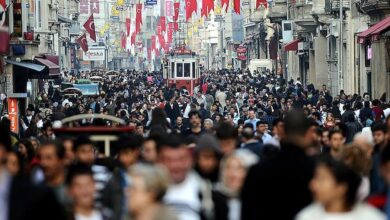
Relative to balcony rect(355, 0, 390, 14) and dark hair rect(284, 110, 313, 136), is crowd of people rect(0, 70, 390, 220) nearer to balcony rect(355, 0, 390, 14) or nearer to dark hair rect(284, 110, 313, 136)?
dark hair rect(284, 110, 313, 136)

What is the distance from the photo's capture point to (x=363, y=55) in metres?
50.9

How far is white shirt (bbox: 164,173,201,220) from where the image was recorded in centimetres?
948

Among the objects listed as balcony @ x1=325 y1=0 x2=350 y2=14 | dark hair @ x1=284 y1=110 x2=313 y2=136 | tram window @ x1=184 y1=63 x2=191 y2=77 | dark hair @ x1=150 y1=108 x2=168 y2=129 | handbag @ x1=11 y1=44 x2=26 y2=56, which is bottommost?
dark hair @ x1=150 y1=108 x2=168 y2=129

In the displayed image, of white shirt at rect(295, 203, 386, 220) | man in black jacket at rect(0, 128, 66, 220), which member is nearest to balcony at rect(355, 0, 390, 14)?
man in black jacket at rect(0, 128, 66, 220)

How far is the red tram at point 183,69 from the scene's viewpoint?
7075cm

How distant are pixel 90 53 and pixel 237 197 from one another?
96.4 metres

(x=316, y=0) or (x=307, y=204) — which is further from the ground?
(x=316, y=0)

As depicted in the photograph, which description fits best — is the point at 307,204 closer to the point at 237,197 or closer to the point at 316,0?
the point at 237,197

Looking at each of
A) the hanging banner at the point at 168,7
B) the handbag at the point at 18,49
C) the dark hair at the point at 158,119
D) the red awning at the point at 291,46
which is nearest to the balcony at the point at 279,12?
the red awning at the point at 291,46

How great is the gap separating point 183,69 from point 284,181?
2401 inches

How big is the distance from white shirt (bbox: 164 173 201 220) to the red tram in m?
59.6

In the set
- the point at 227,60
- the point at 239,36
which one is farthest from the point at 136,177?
the point at 227,60

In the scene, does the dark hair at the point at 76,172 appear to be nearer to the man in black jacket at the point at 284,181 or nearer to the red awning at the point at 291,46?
the man in black jacket at the point at 284,181

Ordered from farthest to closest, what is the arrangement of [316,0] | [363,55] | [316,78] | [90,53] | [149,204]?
[90,53]
[316,78]
[316,0]
[363,55]
[149,204]
